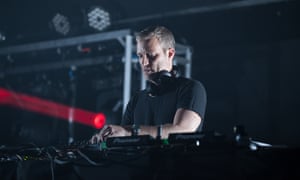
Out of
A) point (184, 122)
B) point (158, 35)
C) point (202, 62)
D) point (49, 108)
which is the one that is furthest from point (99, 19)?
point (184, 122)

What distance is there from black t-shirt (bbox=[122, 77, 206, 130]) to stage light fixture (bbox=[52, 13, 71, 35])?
3.20 metres

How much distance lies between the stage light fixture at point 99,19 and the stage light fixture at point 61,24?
439mm

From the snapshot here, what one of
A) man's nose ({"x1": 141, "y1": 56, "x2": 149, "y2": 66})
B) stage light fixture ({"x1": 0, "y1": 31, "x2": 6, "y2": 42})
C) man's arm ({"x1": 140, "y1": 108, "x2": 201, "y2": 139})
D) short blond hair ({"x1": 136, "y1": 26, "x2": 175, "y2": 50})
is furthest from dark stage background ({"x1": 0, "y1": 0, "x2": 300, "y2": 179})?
man's arm ({"x1": 140, "y1": 108, "x2": 201, "y2": 139})

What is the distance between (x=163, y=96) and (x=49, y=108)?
377 centimetres

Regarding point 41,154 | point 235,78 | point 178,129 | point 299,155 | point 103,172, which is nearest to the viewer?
point 299,155

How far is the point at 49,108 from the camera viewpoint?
645cm

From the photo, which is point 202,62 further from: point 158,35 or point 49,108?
point 158,35

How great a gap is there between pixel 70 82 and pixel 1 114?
3.26ft

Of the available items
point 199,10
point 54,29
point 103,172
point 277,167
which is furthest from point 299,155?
point 54,29

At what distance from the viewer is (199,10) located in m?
5.43

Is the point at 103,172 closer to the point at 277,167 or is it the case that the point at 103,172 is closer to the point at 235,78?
the point at 277,167

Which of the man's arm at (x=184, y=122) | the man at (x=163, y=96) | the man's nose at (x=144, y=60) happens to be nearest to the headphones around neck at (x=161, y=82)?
the man at (x=163, y=96)

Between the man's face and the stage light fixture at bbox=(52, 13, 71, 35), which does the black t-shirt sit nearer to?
the man's face

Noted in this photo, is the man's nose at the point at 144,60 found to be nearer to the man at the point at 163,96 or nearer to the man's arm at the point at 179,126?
the man at the point at 163,96
